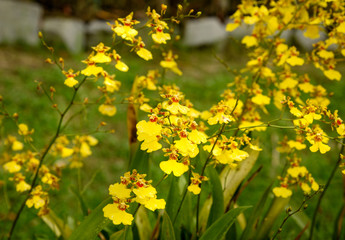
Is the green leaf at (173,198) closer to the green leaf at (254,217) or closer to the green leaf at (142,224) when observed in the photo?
the green leaf at (142,224)

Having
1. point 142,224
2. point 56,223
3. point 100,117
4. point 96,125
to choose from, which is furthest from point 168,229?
point 100,117

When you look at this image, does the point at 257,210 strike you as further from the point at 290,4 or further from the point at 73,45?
the point at 73,45

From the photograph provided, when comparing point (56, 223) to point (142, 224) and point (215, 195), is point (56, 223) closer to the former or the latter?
point (142, 224)

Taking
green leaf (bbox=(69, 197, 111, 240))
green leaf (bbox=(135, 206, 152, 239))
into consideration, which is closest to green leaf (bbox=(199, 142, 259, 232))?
green leaf (bbox=(135, 206, 152, 239))

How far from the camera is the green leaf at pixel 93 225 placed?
114cm

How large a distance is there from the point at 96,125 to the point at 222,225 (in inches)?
82.6

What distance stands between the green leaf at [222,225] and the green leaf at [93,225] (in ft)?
1.01

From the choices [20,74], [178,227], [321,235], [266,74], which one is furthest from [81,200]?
[20,74]

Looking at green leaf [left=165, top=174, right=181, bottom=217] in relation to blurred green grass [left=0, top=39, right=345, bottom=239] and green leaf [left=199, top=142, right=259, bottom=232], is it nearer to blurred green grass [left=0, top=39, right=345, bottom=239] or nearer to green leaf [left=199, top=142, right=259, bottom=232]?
green leaf [left=199, top=142, right=259, bottom=232]

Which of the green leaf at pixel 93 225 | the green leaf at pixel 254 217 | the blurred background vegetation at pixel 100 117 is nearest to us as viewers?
the green leaf at pixel 93 225

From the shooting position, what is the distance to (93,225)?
115cm

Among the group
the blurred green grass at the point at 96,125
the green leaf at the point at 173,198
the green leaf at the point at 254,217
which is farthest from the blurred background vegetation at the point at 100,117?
the green leaf at the point at 173,198

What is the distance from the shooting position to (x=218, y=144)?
1114mm

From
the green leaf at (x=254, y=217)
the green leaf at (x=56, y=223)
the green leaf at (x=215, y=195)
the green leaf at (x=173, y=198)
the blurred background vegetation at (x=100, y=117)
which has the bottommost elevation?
the blurred background vegetation at (x=100, y=117)
